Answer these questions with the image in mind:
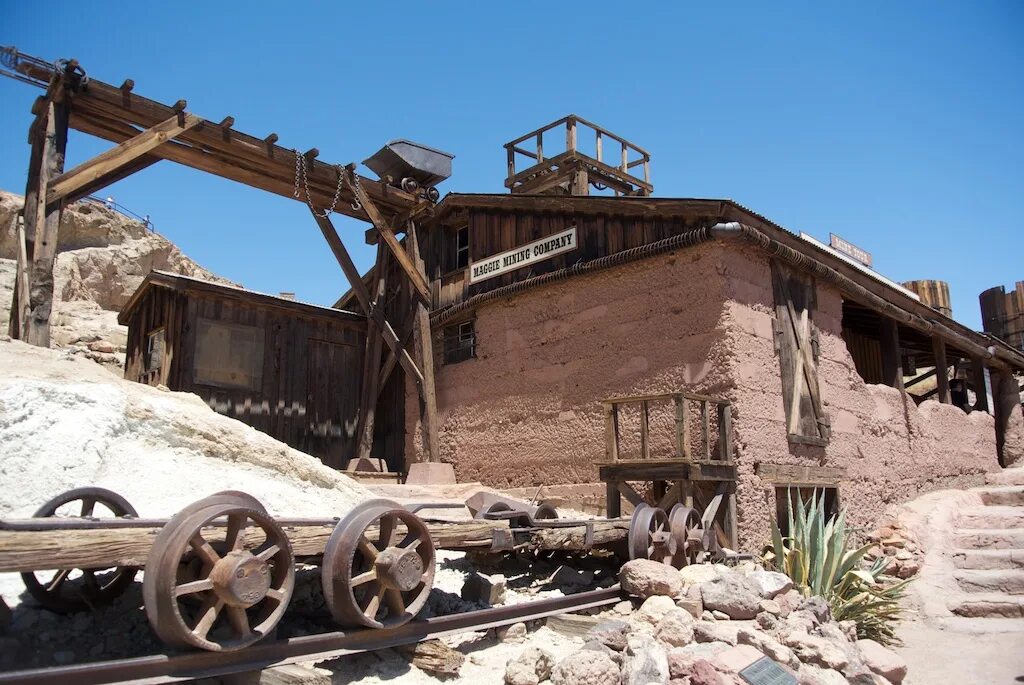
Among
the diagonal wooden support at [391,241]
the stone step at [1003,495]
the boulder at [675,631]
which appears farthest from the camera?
the diagonal wooden support at [391,241]

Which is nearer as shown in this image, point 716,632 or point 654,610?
point 716,632

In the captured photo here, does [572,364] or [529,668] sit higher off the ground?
[572,364]

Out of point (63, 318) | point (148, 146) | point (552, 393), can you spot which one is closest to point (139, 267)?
point (63, 318)

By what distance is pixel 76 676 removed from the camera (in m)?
3.41

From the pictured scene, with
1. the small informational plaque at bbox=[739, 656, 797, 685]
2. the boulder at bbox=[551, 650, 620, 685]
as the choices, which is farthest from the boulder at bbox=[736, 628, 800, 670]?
the boulder at bbox=[551, 650, 620, 685]

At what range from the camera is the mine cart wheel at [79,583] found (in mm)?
4828

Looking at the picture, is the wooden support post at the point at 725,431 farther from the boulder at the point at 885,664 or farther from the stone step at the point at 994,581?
the stone step at the point at 994,581

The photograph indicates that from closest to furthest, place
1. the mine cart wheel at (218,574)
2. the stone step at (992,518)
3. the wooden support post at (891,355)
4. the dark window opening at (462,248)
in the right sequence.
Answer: the mine cart wheel at (218,574), the stone step at (992,518), the wooden support post at (891,355), the dark window opening at (462,248)

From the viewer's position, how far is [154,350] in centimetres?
1348

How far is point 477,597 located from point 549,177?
511 inches

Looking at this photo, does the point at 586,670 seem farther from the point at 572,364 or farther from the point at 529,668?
the point at 572,364

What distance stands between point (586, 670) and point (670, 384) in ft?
18.2

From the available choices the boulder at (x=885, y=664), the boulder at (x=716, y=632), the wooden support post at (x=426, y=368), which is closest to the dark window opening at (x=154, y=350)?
the wooden support post at (x=426, y=368)

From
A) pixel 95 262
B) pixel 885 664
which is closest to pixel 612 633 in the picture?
pixel 885 664
